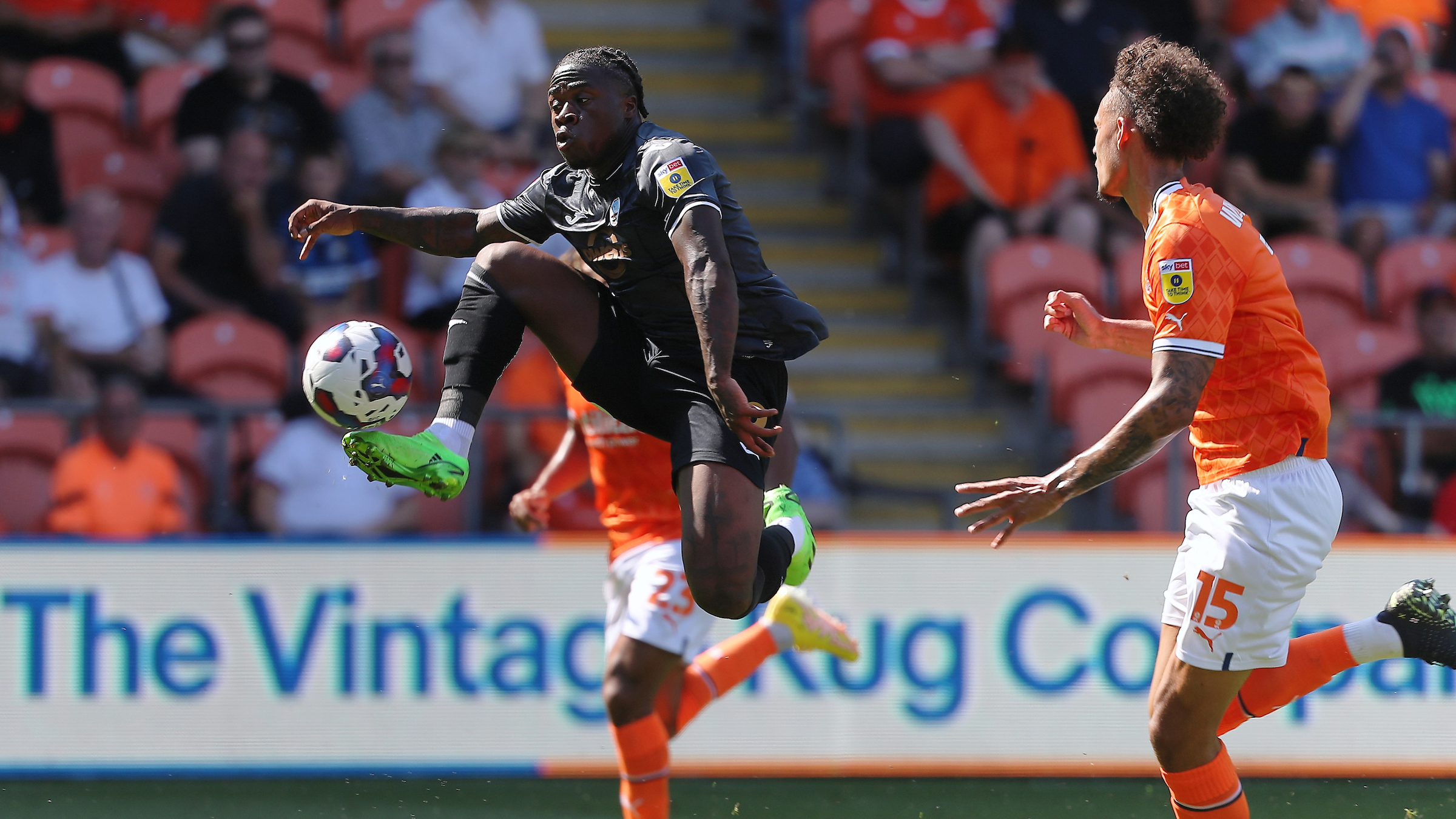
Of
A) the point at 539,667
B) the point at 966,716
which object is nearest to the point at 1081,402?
the point at 966,716

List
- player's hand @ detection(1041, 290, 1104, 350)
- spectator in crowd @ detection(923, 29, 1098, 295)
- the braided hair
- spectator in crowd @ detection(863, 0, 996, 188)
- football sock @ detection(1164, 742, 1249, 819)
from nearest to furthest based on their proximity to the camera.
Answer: football sock @ detection(1164, 742, 1249, 819)
the braided hair
player's hand @ detection(1041, 290, 1104, 350)
spectator in crowd @ detection(923, 29, 1098, 295)
spectator in crowd @ detection(863, 0, 996, 188)

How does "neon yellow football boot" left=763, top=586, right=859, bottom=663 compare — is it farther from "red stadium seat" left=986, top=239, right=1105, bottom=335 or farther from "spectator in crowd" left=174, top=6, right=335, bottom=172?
"spectator in crowd" left=174, top=6, right=335, bottom=172

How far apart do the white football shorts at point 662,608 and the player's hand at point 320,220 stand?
1470mm

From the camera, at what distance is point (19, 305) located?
299 inches

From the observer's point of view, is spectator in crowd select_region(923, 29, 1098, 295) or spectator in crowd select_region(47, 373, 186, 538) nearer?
spectator in crowd select_region(47, 373, 186, 538)

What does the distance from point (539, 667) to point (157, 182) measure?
392 centimetres

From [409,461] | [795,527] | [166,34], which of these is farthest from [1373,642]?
[166,34]

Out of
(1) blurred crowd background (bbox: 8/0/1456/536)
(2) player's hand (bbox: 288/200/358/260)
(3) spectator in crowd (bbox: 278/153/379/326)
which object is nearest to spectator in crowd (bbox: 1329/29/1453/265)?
(1) blurred crowd background (bbox: 8/0/1456/536)

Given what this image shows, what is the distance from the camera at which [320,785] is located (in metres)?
5.97

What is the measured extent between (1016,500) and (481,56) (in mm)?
6064

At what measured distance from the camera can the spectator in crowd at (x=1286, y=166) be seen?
896 cm

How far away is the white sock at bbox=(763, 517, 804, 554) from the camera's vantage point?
441 cm

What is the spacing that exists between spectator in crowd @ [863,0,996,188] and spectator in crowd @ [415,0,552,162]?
77.8 inches

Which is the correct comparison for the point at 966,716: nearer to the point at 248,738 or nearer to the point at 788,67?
A: the point at 248,738
